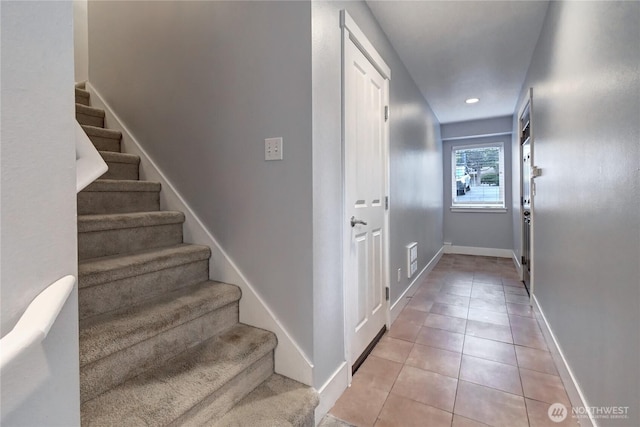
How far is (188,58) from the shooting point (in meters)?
1.85

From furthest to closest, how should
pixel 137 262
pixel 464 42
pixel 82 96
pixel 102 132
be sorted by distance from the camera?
1. pixel 464 42
2. pixel 82 96
3. pixel 102 132
4. pixel 137 262

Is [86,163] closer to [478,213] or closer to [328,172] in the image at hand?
[328,172]

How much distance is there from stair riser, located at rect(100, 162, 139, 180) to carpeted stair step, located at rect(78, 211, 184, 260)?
569mm

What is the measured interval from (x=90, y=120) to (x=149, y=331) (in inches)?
79.3

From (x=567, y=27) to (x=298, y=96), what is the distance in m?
1.68

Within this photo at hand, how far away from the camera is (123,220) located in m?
1.60

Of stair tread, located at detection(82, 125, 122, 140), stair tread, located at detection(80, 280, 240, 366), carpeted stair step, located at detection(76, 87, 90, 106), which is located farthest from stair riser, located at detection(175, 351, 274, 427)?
carpeted stair step, located at detection(76, 87, 90, 106)

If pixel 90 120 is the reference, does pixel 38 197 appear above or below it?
below

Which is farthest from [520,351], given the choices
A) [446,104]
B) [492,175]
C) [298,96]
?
[492,175]

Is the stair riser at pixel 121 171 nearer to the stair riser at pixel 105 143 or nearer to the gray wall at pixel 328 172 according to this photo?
the stair riser at pixel 105 143

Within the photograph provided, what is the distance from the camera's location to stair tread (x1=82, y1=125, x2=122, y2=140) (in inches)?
84.2

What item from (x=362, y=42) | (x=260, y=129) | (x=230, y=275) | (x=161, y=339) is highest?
(x=362, y=42)

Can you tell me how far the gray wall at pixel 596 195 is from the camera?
3.34 ft

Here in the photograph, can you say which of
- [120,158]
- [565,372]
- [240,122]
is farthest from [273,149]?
[565,372]
